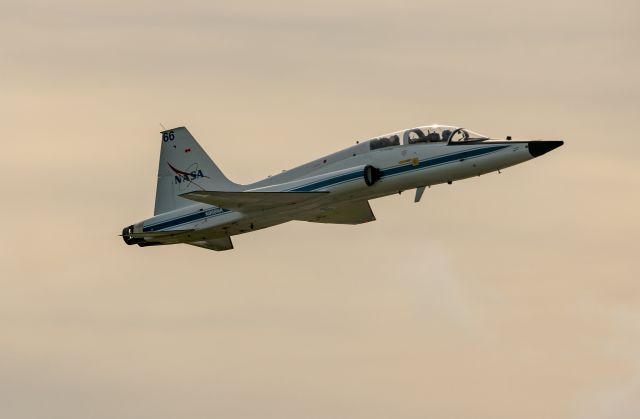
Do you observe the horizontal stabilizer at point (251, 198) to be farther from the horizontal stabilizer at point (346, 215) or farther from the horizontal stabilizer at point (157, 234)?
the horizontal stabilizer at point (157, 234)

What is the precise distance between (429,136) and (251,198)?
754 centimetres

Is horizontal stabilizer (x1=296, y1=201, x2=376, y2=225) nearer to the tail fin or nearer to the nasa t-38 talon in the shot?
the nasa t-38 talon

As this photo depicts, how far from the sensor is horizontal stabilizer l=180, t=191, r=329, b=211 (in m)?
74.2

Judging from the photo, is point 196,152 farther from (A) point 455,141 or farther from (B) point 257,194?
(A) point 455,141

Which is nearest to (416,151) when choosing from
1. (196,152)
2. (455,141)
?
(455,141)

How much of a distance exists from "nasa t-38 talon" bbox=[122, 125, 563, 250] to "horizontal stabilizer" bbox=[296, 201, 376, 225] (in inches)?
1.7

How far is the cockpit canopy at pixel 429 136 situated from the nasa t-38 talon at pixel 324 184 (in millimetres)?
39

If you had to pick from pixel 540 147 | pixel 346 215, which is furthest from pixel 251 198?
pixel 540 147

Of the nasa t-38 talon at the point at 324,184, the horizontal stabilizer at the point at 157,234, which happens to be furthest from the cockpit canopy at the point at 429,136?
the horizontal stabilizer at the point at 157,234

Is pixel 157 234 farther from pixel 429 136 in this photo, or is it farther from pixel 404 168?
pixel 429 136

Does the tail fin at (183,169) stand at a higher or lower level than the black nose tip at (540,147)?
higher

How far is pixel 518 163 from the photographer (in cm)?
7244

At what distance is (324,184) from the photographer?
74.1m

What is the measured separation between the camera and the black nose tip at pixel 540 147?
7150 centimetres
